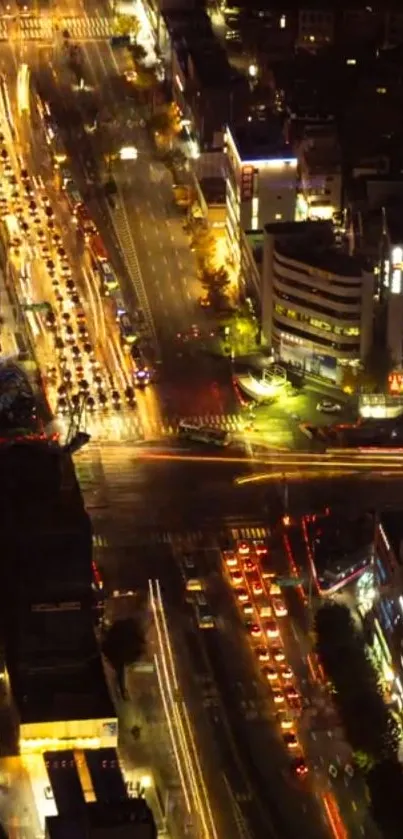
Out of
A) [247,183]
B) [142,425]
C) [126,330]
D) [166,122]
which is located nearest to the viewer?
[142,425]

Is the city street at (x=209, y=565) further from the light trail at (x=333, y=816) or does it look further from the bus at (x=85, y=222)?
the bus at (x=85, y=222)

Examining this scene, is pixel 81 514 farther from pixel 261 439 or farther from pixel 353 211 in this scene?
pixel 353 211

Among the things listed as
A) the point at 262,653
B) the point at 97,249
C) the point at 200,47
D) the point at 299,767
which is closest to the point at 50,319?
the point at 97,249

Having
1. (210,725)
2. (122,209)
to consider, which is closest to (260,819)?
(210,725)

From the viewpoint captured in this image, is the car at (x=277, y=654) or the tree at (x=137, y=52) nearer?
the car at (x=277, y=654)

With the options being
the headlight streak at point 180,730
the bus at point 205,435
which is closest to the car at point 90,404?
the bus at point 205,435

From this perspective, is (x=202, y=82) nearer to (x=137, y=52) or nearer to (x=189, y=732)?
(x=137, y=52)
